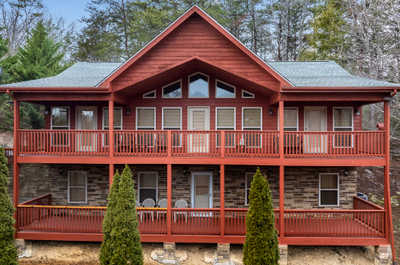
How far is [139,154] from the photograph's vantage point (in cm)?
1042

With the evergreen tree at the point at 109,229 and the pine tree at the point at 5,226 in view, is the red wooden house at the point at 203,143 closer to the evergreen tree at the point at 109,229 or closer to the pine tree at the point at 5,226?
the pine tree at the point at 5,226

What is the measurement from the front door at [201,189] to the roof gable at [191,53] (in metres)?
4.89

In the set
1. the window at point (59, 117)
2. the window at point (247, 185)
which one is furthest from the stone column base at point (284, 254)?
the window at point (59, 117)

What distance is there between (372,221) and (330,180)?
2.40 m

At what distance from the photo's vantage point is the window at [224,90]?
481 inches

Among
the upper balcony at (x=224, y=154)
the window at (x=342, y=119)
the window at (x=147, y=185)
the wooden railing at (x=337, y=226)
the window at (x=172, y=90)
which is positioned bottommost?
the wooden railing at (x=337, y=226)

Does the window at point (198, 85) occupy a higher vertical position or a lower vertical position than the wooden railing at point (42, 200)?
higher

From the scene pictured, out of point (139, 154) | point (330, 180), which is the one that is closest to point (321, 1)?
point (330, 180)

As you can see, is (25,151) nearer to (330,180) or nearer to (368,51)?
(330,180)

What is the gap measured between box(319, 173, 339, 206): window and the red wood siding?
6416 mm

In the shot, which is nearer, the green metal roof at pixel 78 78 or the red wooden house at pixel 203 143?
the red wooden house at pixel 203 143

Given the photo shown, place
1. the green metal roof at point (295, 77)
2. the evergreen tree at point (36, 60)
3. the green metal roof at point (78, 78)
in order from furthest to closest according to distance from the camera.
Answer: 1. the evergreen tree at point (36, 60)
2. the green metal roof at point (78, 78)
3. the green metal roof at point (295, 77)

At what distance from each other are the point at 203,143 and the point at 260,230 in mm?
4401

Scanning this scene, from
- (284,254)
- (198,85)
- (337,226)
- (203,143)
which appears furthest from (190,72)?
(337,226)
